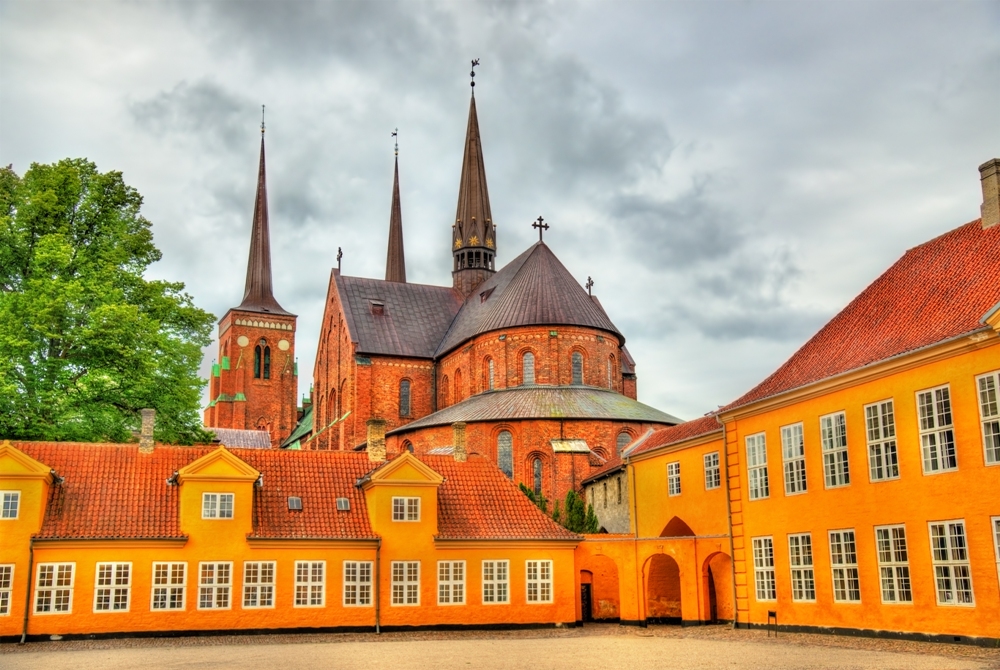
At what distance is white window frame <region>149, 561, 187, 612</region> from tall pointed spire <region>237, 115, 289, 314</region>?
53.8 m

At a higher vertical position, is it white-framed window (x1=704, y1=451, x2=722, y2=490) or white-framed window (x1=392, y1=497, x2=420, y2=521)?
white-framed window (x1=704, y1=451, x2=722, y2=490)

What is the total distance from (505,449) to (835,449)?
1007 inches

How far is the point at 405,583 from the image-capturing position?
30.4 meters

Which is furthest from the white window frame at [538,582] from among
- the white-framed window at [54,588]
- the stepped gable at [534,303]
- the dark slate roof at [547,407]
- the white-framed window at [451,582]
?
the stepped gable at [534,303]

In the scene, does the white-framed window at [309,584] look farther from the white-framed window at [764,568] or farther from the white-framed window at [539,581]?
the white-framed window at [764,568]

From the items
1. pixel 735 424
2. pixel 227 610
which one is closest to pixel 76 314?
pixel 227 610

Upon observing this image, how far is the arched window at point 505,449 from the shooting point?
48.7 metres

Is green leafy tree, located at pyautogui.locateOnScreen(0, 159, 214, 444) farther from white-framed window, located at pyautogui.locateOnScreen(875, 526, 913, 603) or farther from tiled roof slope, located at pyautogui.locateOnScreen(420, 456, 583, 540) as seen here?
white-framed window, located at pyautogui.locateOnScreen(875, 526, 913, 603)

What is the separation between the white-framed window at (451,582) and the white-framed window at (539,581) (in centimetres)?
209

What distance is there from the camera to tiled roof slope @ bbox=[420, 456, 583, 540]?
31703mm

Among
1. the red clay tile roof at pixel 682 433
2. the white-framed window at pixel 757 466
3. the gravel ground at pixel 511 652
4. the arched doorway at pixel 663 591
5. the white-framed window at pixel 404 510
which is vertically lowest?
the gravel ground at pixel 511 652

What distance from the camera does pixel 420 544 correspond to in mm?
30844

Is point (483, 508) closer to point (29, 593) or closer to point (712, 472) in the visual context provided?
point (712, 472)

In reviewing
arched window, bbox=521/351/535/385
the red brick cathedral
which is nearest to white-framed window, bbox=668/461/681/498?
the red brick cathedral
